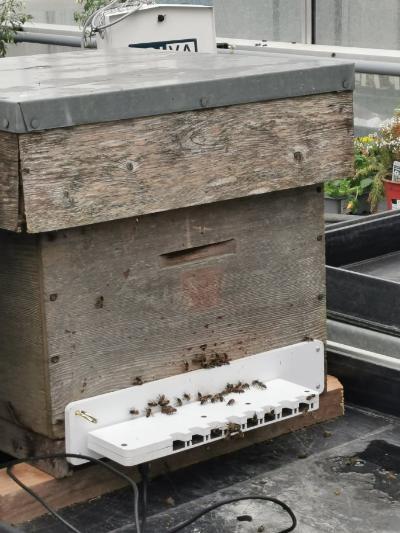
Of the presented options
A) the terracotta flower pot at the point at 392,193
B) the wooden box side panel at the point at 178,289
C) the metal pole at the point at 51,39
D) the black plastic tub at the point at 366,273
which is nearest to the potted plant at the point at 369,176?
the terracotta flower pot at the point at 392,193

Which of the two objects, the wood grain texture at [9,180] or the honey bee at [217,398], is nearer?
the wood grain texture at [9,180]

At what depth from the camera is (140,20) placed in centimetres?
777

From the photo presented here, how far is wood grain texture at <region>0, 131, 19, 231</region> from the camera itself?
194 cm

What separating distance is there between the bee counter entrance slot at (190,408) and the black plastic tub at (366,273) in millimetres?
263

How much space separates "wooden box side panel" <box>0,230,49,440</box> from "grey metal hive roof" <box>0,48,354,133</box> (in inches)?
10.5

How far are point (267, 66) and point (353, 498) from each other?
91 cm

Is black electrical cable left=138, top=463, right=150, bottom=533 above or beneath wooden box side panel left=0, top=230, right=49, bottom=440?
beneath

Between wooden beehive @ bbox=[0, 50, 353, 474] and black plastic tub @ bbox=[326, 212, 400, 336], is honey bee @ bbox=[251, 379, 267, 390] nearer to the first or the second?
wooden beehive @ bbox=[0, 50, 353, 474]

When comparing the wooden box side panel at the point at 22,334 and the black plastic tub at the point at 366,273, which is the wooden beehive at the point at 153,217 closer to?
the wooden box side panel at the point at 22,334

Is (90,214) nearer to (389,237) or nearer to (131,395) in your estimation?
(131,395)

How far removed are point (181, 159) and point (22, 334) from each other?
0.47 meters

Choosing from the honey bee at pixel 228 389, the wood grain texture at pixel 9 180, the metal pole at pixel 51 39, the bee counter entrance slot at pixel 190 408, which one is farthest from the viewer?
the metal pole at pixel 51 39

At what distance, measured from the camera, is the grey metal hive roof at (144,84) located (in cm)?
194

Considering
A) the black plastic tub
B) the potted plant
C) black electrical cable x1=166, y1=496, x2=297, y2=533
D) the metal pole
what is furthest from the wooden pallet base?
the metal pole
